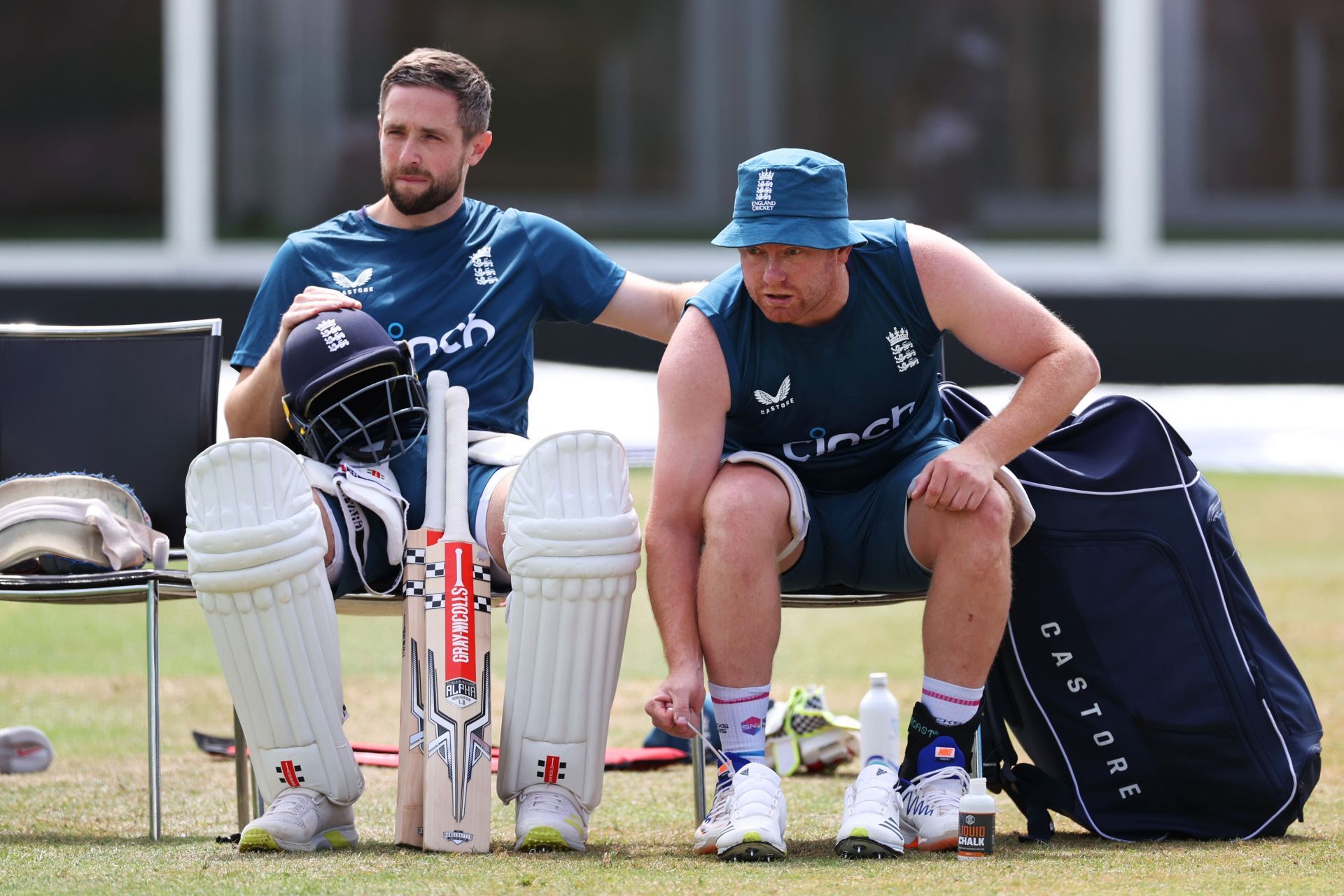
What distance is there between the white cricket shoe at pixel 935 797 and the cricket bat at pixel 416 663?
0.73 metres

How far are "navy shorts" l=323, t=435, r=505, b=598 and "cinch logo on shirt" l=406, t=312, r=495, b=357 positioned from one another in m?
0.17

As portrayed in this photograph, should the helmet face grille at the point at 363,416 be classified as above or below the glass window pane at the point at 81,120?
below

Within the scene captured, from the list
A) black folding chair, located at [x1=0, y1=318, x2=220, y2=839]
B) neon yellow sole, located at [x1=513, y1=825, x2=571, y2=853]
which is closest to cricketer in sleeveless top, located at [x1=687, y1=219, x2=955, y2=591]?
neon yellow sole, located at [x1=513, y1=825, x2=571, y2=853]

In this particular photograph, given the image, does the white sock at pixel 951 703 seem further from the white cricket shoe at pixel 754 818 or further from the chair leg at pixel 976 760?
the white cricket shoe at pixel 754 818

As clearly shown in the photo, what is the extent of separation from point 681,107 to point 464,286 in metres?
9.53

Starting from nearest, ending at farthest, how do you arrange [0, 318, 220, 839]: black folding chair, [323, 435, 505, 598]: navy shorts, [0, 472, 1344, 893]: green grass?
[0, 472, 1344, 893]: green grass, [323, 435, 505, 598]: navy shorts, [0, 318, 220, 839]: black folding chair

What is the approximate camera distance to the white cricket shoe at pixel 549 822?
103 inches

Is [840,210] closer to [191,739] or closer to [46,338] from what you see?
[46,338]

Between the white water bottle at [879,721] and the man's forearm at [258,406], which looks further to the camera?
the white water bottle at [879,721]

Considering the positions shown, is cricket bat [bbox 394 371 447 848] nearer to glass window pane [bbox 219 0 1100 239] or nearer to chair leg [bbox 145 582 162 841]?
chair leg [bbox 145 582 162 841]

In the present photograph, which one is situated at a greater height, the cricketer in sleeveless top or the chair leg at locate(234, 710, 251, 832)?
the cricketer in sleeveless top

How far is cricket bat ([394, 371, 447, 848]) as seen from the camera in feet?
8.77

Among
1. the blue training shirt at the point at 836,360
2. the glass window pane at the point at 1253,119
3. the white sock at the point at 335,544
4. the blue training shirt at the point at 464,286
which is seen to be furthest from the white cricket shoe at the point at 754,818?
the glass window pane at the point at 1253,119

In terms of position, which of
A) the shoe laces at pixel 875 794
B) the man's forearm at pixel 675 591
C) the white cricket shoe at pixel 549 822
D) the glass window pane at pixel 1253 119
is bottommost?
the white cricket shoe at pixel 549 822
